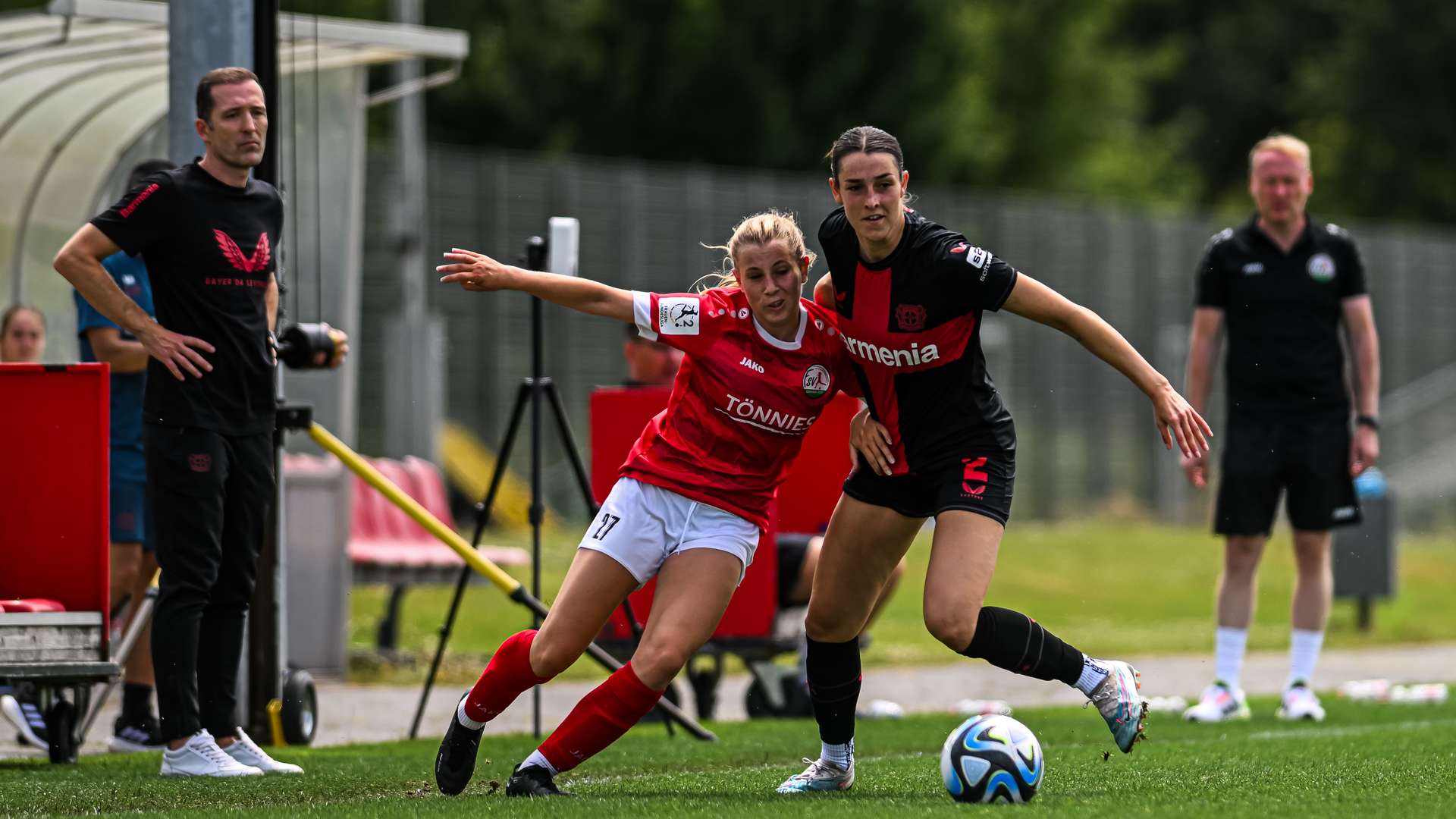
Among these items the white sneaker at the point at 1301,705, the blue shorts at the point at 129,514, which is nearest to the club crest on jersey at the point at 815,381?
the blue shorts at the point at 129,514

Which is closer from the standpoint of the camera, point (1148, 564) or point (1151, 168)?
point (1148, 564)

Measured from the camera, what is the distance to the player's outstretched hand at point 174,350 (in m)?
6.81

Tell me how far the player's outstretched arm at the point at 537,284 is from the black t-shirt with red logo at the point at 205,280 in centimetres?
119

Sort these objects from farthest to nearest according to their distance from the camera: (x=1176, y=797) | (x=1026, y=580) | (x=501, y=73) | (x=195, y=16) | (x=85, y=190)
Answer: (x=501, y=73), (x=1026, y=580), (x=85, y=190), (x=195, y=16), (x=1176, y=797)

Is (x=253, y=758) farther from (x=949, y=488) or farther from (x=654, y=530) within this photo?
(x=949, y=488)

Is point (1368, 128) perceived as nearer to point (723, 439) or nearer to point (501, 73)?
point (501, 73)

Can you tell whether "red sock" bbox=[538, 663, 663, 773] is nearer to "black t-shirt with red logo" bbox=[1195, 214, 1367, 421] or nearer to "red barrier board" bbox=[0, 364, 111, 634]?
"red barrier board" bbox=[0, 364, 111, 634]

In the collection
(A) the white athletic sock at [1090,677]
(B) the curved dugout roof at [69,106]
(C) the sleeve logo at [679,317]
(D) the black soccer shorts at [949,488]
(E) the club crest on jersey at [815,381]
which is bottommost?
(A) the white athletic sock at [1090,677]

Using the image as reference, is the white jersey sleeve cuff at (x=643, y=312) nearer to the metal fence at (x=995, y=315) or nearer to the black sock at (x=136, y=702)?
the black sock at (x=136, y=702)

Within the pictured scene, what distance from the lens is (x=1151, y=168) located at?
159 ft

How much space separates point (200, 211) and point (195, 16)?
1.67 m

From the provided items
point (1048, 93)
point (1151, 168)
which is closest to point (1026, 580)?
point (1048, 93)

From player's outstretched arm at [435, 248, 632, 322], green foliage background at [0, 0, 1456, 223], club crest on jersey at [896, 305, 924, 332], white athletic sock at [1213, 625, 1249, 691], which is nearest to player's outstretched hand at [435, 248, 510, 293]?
player's outstretched arm at [435, 248, 632, 322]

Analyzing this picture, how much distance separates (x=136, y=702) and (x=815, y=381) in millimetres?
3751
